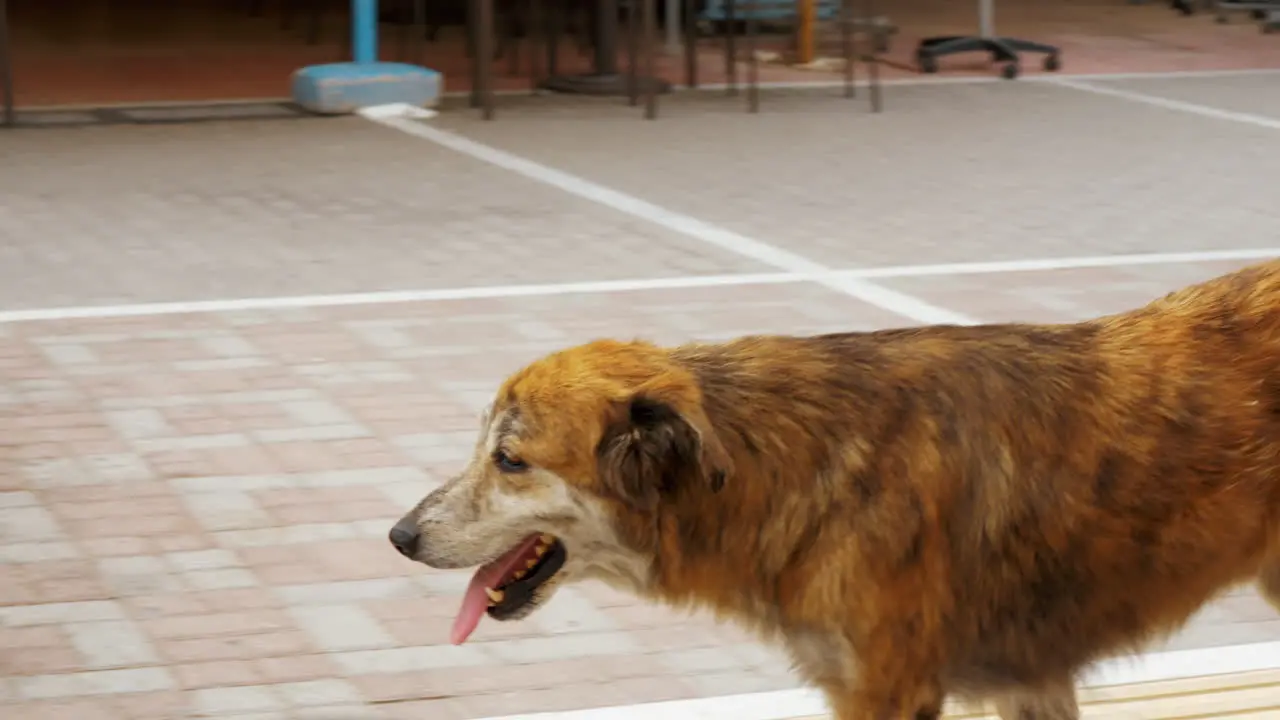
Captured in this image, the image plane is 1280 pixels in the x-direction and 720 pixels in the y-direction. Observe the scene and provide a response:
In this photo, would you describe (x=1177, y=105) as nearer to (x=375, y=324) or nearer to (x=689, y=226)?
(x=689, y=226)

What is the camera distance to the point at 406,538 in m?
3.41

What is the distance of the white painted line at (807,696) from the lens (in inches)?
165

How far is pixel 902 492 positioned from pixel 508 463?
65 cm

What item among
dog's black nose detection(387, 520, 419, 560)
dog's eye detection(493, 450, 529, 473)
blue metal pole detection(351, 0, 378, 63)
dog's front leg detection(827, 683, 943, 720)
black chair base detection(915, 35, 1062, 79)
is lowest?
dog's front leg detection(827, 683, 943, 720)

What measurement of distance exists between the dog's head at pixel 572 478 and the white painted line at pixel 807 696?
85 centimetres

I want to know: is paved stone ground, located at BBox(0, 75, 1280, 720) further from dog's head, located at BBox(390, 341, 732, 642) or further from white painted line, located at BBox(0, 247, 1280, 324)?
dog's head, located at BBox(390, 341, 732, 642)

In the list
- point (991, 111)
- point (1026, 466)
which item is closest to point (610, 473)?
point (1026, 466)

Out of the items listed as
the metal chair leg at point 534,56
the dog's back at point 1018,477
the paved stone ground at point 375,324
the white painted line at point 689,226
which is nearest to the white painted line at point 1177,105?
the paved stone ground at point 375,324

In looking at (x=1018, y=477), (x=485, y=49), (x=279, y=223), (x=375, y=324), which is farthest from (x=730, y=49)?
(x=1018, y=477)

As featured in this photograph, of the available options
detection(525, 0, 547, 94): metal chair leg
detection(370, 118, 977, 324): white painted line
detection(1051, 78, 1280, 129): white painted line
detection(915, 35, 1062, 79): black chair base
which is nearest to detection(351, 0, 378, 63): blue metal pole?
detection(370, 118, 977, 324): white painted line

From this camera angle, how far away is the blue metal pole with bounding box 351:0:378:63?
13203mm

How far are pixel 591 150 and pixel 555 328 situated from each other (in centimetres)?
458

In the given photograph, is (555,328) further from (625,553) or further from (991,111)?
(991,111)

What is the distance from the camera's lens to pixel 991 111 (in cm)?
1348
